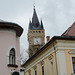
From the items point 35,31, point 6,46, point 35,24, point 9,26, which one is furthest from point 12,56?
point 35,24

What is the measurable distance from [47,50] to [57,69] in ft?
12.3

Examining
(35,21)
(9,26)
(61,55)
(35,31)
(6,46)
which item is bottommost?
(61,55)

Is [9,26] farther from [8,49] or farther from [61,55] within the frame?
[61,55]

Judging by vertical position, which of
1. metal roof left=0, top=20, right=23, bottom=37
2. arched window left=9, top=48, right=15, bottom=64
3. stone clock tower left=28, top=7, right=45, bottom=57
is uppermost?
stone clock tower left=28, top=7, right=45, bottom=57

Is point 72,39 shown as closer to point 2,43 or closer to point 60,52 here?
point 60,52

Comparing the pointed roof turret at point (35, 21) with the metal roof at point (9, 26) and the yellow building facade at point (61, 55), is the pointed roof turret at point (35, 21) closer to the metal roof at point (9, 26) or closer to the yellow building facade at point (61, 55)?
the yellow building facade at point (61, 55)

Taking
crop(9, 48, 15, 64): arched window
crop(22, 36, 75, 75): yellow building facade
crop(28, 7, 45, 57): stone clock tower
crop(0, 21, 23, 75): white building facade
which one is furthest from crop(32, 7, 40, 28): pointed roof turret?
crop(9, 48, 15, 64): arched window

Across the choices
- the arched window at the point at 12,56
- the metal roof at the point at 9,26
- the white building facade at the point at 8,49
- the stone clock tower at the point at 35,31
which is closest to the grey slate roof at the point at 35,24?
the stone clock tower at the point at 35,31

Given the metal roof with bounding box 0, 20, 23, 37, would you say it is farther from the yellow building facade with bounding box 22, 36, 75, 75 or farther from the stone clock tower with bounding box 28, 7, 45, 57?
the stone clock tower with bounding box 28, 7, 45, 57

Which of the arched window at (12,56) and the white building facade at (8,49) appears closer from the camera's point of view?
the white building facade at (8,49)

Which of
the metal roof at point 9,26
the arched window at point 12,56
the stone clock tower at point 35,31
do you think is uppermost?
the stone clock tower at point 35,31

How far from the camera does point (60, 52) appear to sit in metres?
20.0

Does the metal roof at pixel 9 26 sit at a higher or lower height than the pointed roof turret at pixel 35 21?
lower

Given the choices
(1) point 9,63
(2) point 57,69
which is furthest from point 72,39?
(1) point 9,63
